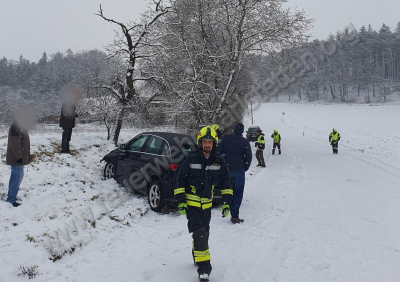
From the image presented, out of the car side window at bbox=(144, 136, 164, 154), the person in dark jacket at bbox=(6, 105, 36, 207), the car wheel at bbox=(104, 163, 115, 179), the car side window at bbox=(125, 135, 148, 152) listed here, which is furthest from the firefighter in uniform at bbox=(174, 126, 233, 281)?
the car wheel at bbox=(104, 163, 115, 179)

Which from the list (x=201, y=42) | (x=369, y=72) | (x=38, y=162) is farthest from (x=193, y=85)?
(x=369, y=72)

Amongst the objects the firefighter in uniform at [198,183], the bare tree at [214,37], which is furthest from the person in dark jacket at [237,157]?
the bare tree at [214,37]

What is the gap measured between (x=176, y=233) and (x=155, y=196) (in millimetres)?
1412

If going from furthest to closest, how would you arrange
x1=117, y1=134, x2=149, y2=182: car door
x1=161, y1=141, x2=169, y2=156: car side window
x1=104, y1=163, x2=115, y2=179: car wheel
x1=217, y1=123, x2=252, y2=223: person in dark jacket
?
x1=104, y1=163, x2=115, y2=179: car wheel, x1=117, y1=134, x2=149, y2=182: car door, x1=161, y1=141, x2=169, y2=156: car side window, x1=217, y1=123, x2=252, y2=223: person in dark jacket

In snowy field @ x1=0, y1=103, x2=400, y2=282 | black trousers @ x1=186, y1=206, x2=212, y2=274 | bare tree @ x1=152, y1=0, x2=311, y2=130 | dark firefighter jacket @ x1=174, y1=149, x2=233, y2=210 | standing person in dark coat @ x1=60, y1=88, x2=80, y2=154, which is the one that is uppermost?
bare tree @ x1=152, y1=0, x2=311, y2=130

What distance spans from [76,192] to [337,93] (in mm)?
98850

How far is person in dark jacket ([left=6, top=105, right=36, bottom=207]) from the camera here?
19.4 feet

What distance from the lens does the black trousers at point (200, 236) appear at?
375cm

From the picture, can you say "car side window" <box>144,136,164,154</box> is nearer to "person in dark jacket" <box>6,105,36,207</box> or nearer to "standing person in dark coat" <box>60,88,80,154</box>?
"person in dark jacket" <box>6,105,36,207</box>

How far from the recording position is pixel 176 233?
555cm

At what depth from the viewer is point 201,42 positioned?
51.3 ft

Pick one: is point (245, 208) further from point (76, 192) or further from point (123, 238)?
point (76, 192)

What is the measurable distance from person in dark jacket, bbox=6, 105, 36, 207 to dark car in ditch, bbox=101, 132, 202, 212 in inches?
99.3

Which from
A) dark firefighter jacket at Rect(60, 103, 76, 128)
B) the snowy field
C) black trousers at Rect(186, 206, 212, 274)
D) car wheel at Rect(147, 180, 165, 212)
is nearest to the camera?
black trousers at Rect(186, 206, 212, 274)
